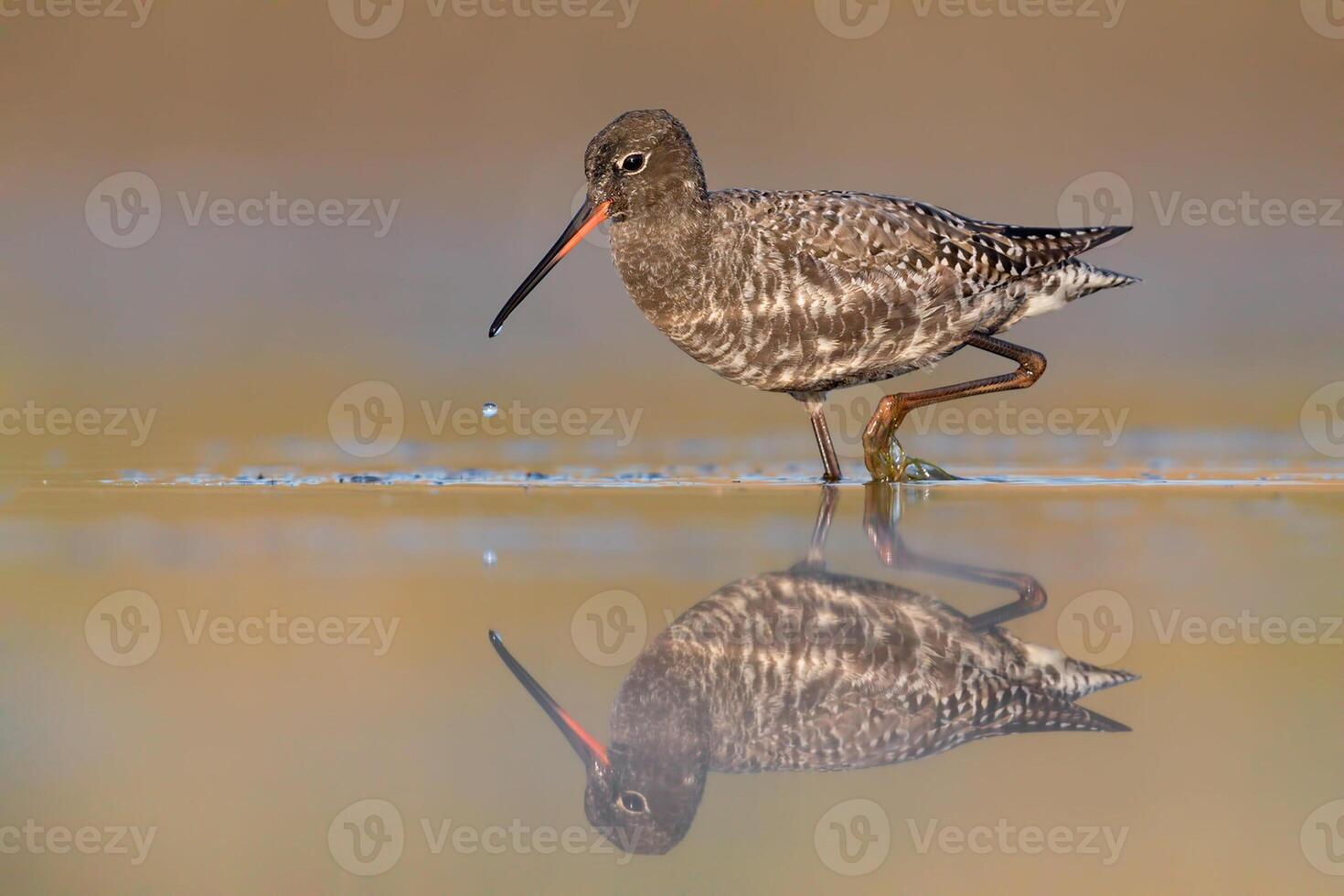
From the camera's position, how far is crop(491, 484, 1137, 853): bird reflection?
11.4 feet

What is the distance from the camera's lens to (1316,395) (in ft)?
35.1

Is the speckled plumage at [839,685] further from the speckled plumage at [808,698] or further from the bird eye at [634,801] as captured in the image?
the bird eye at [634,801]

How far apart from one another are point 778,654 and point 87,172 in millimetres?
14053

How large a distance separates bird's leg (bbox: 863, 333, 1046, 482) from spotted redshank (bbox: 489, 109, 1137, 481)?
1 centimetres

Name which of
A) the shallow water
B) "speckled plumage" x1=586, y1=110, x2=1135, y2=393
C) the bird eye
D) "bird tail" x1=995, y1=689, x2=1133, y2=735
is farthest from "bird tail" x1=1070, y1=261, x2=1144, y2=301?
the bird eye

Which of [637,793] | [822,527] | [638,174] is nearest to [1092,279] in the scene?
[638,174]

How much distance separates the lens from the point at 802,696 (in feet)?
12.8

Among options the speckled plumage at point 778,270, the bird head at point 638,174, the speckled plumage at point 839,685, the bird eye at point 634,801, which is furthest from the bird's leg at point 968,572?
the bird head at point 638,174

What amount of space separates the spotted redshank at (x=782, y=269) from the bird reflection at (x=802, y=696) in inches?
122

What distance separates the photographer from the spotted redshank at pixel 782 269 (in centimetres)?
775

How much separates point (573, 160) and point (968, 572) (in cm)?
1234

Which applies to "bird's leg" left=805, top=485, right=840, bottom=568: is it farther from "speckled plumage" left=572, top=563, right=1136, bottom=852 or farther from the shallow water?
"speckled plumage" left=572, top=563, right=1136, bottom=852

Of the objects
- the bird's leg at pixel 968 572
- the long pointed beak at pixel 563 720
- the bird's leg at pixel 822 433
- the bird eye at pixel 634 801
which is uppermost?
the bird's leg at pixel 822 433

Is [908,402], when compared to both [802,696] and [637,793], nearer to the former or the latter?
[802,696]
